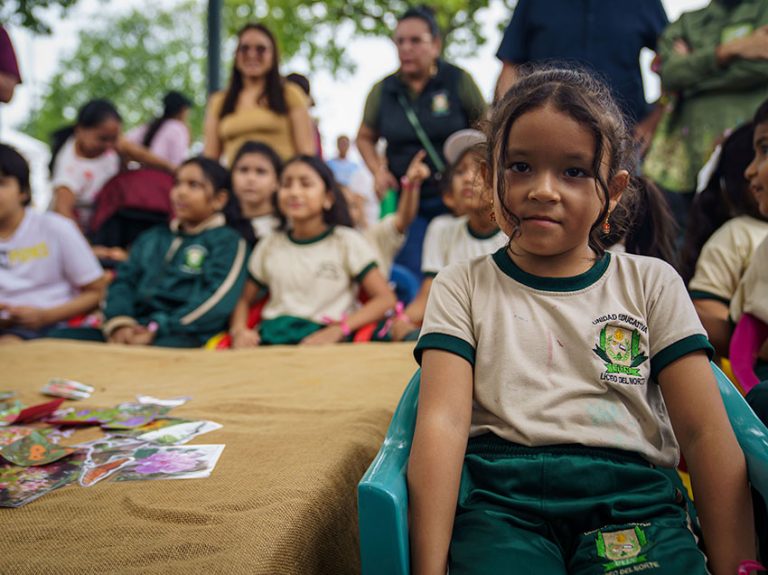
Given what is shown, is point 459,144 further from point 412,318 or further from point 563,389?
point 563,389

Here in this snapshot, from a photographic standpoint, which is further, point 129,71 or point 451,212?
point 129,71

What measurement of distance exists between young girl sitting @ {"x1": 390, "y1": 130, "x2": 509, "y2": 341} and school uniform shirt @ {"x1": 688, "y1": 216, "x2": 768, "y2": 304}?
99 cm

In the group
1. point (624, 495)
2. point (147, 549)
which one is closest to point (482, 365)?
point (624, 495)

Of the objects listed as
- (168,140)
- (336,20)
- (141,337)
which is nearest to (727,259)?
(141,337)

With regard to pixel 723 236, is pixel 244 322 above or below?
below

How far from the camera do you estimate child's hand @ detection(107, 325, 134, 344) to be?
3328mm

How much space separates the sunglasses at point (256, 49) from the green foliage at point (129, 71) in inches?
689

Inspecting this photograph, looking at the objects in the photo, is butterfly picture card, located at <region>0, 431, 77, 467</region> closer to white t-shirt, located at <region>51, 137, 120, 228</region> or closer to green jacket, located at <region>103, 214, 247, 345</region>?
green jacket, located at <region>103, 214, 247, 345</region>

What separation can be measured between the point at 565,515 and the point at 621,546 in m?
0.10

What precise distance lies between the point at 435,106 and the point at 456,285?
260 cm

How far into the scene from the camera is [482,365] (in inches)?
49.2

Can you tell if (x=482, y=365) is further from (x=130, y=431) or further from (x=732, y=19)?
(x=732, y=19)

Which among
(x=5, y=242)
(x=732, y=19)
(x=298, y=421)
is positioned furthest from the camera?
(x=5, y=242)

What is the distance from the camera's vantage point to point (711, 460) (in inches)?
44.0
